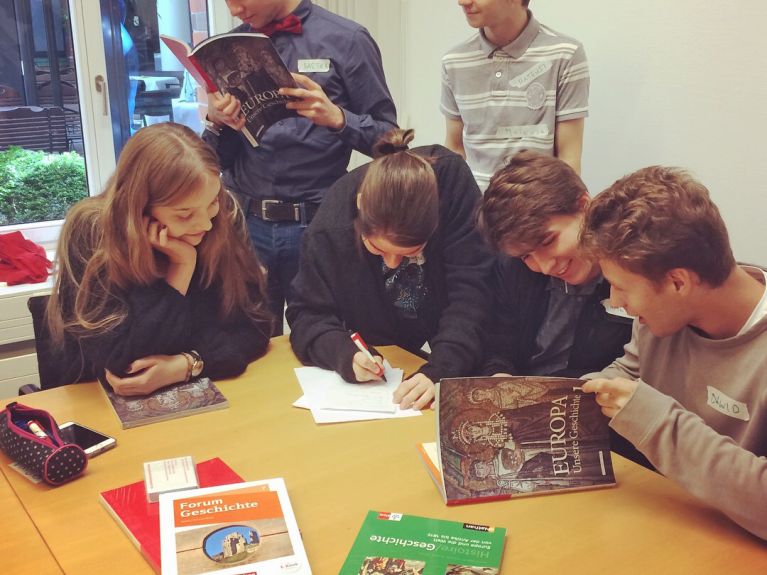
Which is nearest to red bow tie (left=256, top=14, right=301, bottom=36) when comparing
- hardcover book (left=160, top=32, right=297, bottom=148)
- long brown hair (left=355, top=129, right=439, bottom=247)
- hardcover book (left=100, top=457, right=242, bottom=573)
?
hardcover book (left=160, top=32, right=297, bottom=148)

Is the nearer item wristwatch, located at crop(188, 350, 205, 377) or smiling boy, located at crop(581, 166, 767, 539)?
smiling boy, located at crop(581, 166, 767, 539)

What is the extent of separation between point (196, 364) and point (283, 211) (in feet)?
2.69

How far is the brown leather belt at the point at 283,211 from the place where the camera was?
243cm

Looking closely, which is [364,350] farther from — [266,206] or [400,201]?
[266,206]

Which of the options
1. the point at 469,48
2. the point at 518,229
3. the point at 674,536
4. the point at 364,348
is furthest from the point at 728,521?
the point at 469,48

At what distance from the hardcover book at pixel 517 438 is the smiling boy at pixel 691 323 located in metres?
0.07

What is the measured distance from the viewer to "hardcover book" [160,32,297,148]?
1938 millimetres

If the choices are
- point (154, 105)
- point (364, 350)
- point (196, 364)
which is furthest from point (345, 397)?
point (154, 105)

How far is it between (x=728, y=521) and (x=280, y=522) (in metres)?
0.73

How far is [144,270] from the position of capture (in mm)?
Answer: 1702

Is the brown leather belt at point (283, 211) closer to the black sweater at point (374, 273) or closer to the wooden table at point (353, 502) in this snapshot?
the black sweater at point (374, 273)

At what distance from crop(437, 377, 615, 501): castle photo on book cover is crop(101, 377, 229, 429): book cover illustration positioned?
0.57 meters

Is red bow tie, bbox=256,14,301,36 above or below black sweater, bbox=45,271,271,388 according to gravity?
above

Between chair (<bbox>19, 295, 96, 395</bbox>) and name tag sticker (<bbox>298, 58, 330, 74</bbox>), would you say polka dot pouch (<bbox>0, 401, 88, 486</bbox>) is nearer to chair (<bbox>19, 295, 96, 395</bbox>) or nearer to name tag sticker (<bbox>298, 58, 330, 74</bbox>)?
chair (<bbox>19, 295, 96, 395</bbox>)
